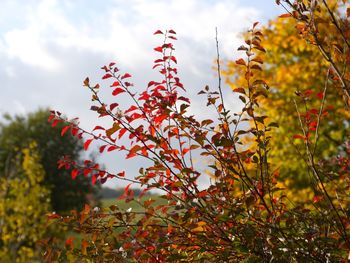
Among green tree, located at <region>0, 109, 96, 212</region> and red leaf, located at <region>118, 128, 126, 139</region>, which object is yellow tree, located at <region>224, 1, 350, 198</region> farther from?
green tree, located at <region>0, 109, 96, 212</region>

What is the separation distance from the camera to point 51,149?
113 ft

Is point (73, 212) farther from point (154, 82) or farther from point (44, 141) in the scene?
point (44, 141)

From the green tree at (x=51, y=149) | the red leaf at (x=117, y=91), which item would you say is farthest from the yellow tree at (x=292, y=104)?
the green tree at (x=51, y=149)

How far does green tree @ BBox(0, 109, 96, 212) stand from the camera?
3303 cm

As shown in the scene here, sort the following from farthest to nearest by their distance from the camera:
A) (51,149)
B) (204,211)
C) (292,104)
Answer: (51,149), (292,104), (204,211)

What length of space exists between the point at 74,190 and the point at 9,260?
2086 cm

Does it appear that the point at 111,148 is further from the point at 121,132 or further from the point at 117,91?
the point at 117,91

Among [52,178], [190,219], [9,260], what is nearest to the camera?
[190,219]

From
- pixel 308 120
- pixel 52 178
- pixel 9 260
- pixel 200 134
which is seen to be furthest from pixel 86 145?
pixel 52 178

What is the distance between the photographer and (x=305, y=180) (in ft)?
49.2

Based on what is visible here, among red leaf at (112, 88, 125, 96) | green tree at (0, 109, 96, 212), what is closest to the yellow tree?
red leaf at (112, 88, 125, 96)

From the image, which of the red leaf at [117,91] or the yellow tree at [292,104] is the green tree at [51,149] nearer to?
the yellow tree at [292,104]

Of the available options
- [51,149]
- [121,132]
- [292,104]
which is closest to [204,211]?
[121,132]

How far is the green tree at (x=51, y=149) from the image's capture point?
108 feet
